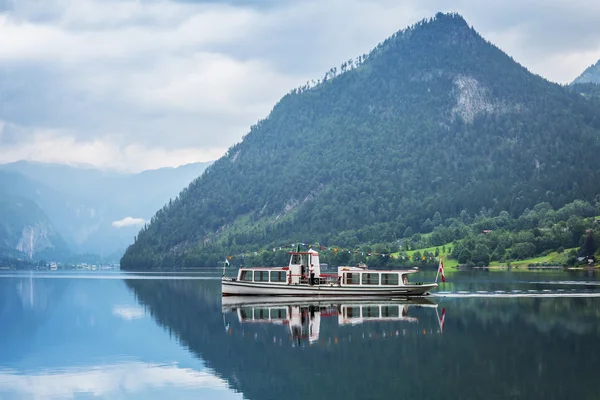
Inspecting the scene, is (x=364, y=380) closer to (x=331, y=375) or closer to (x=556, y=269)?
(x=331, y=375)

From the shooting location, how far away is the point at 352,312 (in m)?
80.2

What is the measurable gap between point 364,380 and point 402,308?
42649 millimetres

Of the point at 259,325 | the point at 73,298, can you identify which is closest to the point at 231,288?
the point at 73,298

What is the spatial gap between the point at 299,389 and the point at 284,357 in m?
10.2

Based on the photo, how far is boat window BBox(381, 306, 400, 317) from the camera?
7621cm

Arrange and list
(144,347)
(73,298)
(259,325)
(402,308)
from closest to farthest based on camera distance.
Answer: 1. (144,347)
2. (259,325)
3. (402,308)
4. (73,298)

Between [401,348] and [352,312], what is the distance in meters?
27.6

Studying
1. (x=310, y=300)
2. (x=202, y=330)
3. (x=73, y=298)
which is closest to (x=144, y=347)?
(x=202, y=330)

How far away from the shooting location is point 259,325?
69562 millimetres

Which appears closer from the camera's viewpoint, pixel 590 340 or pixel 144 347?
pixel 590 340

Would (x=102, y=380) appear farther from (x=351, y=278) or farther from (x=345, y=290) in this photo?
(x=351, y=278)

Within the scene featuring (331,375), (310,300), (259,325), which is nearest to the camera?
(331,375)

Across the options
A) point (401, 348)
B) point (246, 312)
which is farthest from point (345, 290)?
point (401, 348)

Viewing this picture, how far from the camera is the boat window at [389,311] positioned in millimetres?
76206
